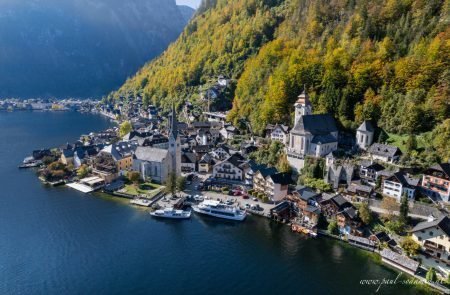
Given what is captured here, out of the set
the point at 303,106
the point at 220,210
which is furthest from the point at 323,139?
the point at 220,210

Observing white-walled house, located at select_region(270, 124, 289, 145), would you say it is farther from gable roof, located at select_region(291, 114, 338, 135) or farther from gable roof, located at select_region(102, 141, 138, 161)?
gable roof, located at select_region(102, 141, 138, 161)

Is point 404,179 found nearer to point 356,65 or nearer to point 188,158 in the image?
point 356,65

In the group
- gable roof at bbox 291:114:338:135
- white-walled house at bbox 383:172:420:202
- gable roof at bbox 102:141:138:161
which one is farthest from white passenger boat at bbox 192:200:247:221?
gable roof at bbox 102:141:138:161

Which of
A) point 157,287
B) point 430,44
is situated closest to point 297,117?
point 430,44

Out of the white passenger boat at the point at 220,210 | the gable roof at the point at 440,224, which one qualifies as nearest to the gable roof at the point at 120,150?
the white passenger boat at the point at 220,210

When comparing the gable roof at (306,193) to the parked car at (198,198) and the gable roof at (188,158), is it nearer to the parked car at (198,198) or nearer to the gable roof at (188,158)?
the parked car at (198,198)
